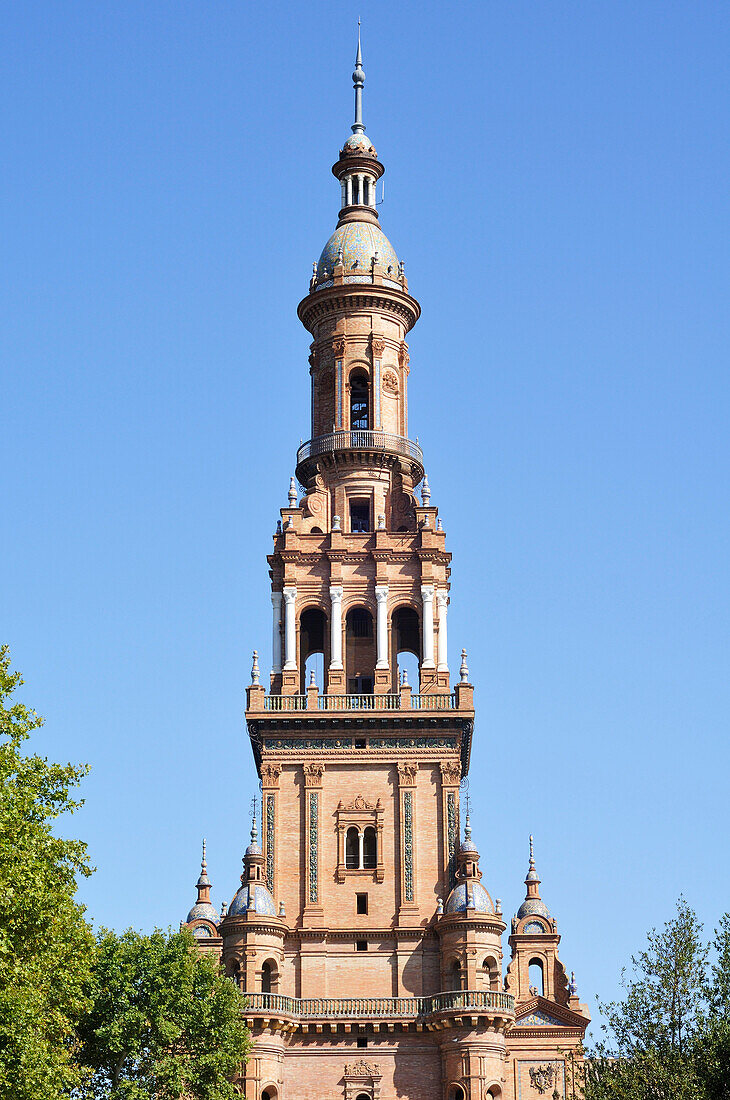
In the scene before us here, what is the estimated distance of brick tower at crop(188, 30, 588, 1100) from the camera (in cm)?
7106

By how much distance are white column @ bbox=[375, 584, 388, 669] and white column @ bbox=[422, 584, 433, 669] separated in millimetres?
1670

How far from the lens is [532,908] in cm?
9056

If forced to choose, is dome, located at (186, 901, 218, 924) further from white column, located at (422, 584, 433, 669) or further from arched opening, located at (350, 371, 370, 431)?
arched opening, located at (350, 371, 370, 431)

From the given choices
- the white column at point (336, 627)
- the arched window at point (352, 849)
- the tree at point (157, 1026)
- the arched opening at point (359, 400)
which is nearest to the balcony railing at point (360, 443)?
the arched opening at point (359, 400)

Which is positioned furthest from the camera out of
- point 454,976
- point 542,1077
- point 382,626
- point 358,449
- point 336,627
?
point 542,1077

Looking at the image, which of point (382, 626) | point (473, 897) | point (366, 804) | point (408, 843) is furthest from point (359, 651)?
point (473, 897)

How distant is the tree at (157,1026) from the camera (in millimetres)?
61531

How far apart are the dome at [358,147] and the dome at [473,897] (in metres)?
38.4

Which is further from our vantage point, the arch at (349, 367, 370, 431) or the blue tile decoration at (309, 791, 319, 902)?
the arch at (349, 367, 370, 431)

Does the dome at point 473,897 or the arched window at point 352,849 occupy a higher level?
the arched window at point 352,849

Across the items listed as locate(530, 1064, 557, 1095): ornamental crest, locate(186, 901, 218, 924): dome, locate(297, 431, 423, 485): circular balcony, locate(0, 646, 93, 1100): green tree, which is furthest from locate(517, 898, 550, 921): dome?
locate(0, 646, 93, 1100): green tree

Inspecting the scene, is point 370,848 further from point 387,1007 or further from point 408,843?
point 387,1007

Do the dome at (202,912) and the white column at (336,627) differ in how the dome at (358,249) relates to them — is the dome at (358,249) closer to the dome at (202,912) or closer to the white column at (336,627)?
the white column at (336,627)

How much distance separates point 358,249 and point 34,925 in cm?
4712
